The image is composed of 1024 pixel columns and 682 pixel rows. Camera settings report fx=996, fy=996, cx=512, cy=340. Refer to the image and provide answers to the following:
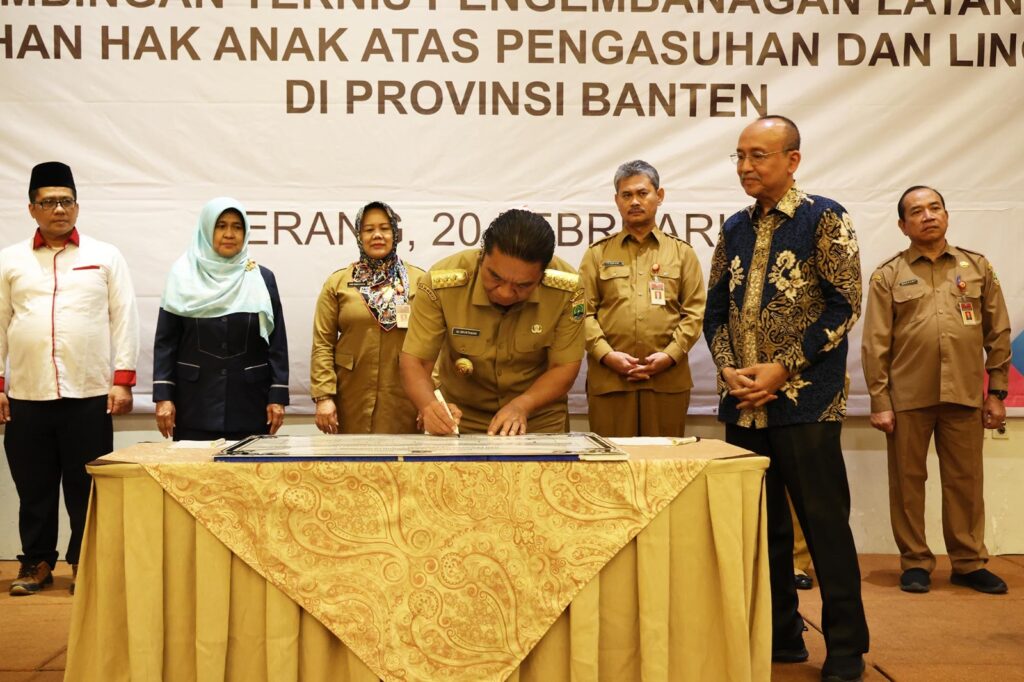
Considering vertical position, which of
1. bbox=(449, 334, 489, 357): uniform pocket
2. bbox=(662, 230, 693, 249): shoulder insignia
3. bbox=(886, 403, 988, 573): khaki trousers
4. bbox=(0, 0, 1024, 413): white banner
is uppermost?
bbox=(0, 0, 1024, 413): white banner

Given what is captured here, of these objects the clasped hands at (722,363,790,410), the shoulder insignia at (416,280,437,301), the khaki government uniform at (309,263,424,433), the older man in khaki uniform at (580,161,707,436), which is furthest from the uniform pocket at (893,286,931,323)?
the shoulder insignia at (416,280,437,301)

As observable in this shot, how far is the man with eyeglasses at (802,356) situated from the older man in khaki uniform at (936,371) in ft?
4.78

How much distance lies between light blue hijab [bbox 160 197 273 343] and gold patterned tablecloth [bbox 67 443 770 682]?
5.44ft

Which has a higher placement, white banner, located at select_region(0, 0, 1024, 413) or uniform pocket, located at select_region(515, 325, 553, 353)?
white banner, located at select_region(0, 0, 1024, 413)

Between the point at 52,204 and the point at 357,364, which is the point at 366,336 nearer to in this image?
the point at 357,364

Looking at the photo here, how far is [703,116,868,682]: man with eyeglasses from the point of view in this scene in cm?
256

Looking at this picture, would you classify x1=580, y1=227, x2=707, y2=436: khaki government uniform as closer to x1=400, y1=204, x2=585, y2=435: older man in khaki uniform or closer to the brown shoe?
x1=400, y1=204, x2=585, y2=435: older man in khaki uniform

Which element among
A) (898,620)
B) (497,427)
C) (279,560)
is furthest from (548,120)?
(279,560)

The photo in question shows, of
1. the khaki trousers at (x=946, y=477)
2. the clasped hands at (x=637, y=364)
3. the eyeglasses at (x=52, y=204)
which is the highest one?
the eyeglasses at (x=52, y=204)

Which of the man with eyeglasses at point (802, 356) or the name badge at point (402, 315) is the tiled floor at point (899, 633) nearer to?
the man with eyeglasses at point (802, 356)

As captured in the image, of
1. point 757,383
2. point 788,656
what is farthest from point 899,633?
point 757,383

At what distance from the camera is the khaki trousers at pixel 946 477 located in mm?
3910

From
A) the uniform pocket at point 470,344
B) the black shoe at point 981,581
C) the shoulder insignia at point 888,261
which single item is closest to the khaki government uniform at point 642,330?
the shoulder insignia at point 888,261

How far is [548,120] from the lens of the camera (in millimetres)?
4199
